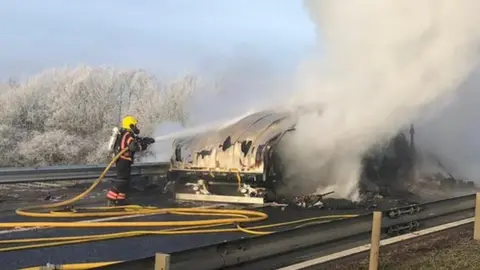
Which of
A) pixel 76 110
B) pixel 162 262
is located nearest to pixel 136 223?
pixel 162 262

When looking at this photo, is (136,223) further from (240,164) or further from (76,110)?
(76,110)

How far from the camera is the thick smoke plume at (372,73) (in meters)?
8.79

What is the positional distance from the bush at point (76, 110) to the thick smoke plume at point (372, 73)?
53.1 ft

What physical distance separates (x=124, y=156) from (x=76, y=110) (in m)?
22.8

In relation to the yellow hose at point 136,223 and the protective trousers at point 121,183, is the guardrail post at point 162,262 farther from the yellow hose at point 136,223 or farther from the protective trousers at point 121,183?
the protective trousers at point 121,183

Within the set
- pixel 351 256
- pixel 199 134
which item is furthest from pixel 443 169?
pixel 351 256

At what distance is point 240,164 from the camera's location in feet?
34.3

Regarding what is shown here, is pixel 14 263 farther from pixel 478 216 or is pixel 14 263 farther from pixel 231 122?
pixel 231 122

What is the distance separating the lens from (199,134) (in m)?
11.4

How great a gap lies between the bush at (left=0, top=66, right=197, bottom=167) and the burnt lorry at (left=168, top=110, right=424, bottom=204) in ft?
49.6

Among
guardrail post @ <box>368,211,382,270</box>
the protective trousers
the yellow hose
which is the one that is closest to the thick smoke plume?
the yellow hose

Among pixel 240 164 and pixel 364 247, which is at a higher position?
pixel 240 164

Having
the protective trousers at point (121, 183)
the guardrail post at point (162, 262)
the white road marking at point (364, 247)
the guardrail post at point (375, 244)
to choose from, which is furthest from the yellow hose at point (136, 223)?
the guardrail post at point (162, 262)

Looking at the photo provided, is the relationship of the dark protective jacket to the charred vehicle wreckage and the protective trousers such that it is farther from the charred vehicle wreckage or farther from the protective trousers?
the charred vehicle wreckage
